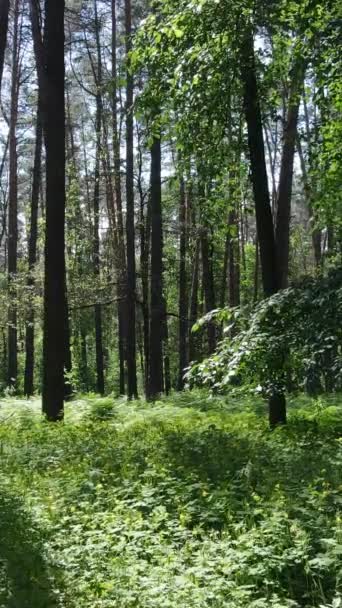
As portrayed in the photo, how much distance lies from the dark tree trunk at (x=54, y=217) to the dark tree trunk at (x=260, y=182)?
3.85 m

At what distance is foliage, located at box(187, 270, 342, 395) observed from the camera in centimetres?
388

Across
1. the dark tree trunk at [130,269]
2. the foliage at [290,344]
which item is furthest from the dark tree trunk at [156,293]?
the foliage at [290,344]

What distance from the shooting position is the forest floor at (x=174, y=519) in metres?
4.09

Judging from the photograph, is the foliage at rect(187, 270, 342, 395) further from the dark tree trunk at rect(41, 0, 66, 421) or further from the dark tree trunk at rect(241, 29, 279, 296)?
the dark tree trunk at rect(41, 0, 66, 421)

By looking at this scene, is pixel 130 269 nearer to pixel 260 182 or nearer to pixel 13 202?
pixel 13 202

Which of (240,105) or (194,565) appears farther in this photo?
(240,105)

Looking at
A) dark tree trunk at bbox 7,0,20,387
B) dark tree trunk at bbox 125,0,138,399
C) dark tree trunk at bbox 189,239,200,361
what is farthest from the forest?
dark tree trunk at bbox 7,0,20,387

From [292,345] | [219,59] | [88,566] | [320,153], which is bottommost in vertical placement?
[88,566]

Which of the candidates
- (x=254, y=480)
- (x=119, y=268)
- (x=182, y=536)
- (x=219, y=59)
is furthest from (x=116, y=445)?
(x=119, y=268)

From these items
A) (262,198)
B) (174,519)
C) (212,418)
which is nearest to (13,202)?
(212,418)

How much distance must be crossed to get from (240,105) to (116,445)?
472 cm

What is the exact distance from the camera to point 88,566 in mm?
4516

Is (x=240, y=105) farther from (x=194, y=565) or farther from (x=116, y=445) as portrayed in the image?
(x=194, y=565)

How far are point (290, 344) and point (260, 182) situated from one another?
15.7ft
